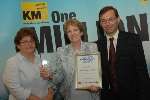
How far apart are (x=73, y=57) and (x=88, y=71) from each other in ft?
0.72

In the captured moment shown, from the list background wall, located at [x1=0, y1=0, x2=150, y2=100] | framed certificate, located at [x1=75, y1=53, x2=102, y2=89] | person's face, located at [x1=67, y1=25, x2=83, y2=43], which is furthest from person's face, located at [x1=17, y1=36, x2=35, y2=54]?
background wall, located at [x1=0, y1=0, x2=150, y2=100]

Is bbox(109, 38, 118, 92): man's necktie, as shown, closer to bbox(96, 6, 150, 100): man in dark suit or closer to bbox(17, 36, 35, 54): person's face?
bbox(96, 6, 150, 100): man in dark suit

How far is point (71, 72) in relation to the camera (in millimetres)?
3002

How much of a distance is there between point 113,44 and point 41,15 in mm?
1055

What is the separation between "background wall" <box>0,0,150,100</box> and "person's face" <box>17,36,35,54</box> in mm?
658

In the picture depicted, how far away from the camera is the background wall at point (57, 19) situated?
3.63 metres

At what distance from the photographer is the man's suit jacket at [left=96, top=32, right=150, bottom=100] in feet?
9.72

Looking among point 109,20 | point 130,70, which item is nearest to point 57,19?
point 109,20

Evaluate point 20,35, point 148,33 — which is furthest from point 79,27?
point 148,33

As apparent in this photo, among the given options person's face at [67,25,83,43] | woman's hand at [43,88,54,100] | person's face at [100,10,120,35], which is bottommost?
woman's hand at [43,88,54,100]

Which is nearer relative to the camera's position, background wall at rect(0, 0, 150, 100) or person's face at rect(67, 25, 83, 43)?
person's face at rect(67, 25, 83, 43)

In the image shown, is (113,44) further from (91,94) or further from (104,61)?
(91,94)

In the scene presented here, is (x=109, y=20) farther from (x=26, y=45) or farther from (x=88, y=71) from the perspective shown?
(x=26, y=45)

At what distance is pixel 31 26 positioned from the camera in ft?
12.1
